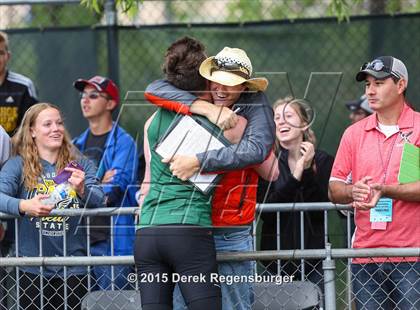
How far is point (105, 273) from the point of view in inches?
279

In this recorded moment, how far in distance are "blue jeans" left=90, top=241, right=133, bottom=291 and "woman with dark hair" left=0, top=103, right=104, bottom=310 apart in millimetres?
261

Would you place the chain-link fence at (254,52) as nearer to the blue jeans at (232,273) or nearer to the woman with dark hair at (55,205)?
the woman with dark hair at (55,205)

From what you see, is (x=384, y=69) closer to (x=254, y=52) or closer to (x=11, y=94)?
(x=254, y=52)

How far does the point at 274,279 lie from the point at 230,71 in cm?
135

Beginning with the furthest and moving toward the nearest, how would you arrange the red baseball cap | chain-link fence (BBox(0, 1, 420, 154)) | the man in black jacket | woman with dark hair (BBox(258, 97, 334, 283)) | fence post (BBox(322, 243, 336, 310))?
chain-link fence (BBox(0, 1, 420, 154)), the man in black jacket, the red baseball cap, woman with dark hair (BBox(258, 97, 334, 283)), fence post (BBox(322, 243, 336, 310))

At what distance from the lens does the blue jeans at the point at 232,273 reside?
5.79 metres

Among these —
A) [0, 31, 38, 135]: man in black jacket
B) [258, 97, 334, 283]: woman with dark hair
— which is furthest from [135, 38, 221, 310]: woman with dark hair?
[0, 31, 38, 135]: man in black jacket

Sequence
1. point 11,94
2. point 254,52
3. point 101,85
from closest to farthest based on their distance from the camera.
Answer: point 101,85 < point 11,94 < point 254,52

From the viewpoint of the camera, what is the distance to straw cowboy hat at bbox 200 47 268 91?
5766 millimetres

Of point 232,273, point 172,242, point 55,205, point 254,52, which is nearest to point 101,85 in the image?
point 254,52

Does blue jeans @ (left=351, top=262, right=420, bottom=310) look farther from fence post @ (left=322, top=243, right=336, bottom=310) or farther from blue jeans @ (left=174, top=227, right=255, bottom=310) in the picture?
blue jeans @ (left=174, top=227, right=255, bottom=310)

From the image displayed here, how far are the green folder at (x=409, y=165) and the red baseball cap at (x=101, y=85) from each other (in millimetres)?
3059

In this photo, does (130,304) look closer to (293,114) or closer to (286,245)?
(286,245)

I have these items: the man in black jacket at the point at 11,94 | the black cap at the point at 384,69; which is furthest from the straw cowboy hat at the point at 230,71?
the man in black jacket at the point at 11,94
